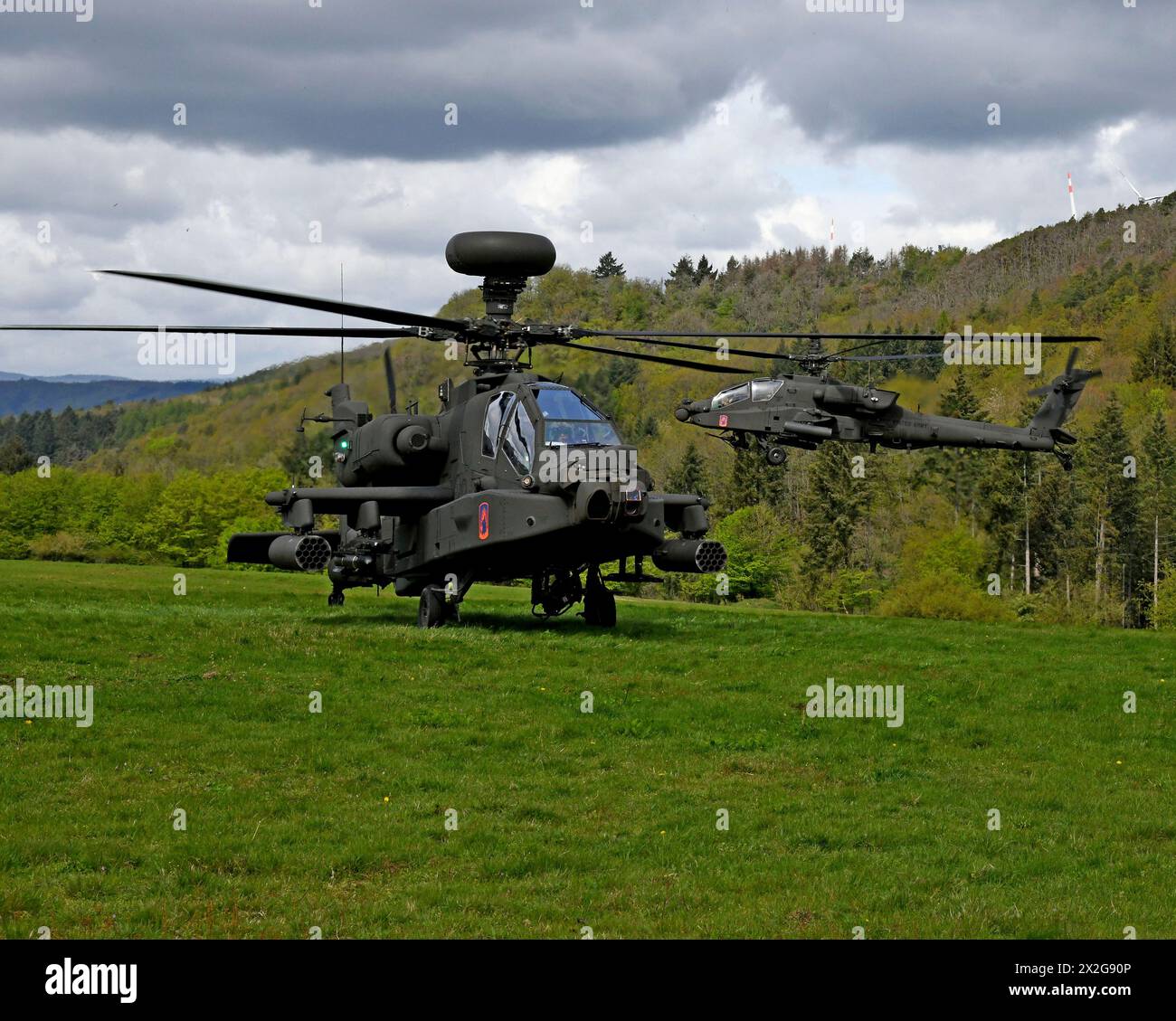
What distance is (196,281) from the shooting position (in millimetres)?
18094

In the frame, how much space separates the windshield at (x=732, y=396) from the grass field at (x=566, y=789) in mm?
16651

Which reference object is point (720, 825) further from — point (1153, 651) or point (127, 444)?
point (127, 444)

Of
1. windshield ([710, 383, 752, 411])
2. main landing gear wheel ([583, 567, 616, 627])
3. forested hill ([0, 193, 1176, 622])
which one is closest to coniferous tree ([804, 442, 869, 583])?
forested hill ([0, 193, 1176, 622])

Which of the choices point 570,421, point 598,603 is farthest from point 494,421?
point 598,603

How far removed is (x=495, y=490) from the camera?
939 inches

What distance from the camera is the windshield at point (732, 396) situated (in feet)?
129

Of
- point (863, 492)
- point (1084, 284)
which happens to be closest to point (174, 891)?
point (863, 492)

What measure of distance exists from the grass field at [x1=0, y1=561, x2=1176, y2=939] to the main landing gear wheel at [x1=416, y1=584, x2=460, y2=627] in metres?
2.25

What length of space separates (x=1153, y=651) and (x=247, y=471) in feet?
295

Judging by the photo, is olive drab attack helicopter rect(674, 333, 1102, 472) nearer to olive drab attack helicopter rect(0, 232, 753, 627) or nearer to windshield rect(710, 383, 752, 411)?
windshield rect(710, 383, 752, 411)

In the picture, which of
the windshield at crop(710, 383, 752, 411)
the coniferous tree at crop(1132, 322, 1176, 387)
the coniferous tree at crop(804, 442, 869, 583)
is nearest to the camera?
the windshield at crop(710, 383, 752, 411)

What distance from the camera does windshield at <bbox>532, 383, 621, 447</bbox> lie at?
23.2 meters

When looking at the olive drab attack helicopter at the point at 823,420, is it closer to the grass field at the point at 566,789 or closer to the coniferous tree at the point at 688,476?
the grass field at the point at 566,789
